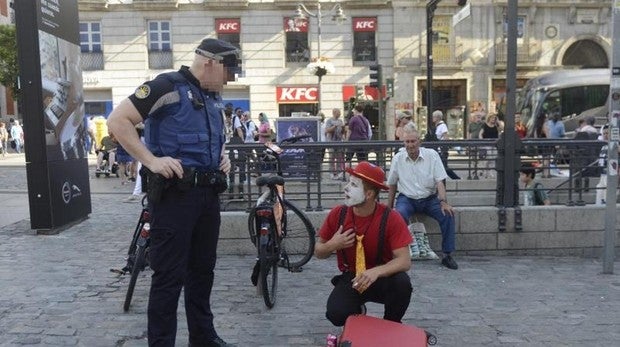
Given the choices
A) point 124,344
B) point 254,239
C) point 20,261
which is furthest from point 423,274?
point 20,261

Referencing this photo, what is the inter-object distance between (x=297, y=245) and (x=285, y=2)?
24496 millimetres

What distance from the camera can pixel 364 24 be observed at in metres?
29.3

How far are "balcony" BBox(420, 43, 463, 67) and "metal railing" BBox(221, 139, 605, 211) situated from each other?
22914 millimetres

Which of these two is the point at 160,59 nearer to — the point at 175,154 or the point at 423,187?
the point at 423,187

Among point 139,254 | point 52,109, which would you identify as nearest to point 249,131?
point 52,109

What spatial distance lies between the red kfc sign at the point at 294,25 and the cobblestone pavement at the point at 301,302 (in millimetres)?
23588

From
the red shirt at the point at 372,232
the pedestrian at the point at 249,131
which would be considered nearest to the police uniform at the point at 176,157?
the red shirt at the point at 372,232

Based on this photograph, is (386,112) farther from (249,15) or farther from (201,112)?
(201,112)

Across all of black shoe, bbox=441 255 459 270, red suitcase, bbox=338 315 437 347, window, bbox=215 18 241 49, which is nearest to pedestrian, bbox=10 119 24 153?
window, bbox=215 18 241 49

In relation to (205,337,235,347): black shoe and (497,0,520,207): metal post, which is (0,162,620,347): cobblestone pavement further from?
(497,0,520,207): metal post

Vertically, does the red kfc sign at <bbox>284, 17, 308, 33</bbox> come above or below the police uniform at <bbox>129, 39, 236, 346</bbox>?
above

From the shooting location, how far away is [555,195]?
8.20 meters

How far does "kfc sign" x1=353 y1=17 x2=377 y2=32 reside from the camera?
29234 millimetres

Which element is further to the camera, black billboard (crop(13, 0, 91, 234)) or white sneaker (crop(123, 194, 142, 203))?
white sneaker (crop(123, 194, 142, 203))
